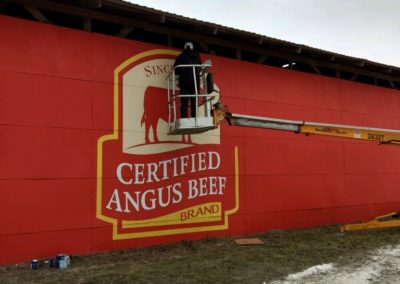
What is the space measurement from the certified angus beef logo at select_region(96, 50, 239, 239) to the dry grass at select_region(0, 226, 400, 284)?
1.90 ft

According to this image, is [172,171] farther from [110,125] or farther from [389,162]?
[389,162]

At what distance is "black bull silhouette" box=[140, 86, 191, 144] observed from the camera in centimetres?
880

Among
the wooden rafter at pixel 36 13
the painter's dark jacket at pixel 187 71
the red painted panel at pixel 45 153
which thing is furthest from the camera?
the painter's dark jacket at pixel 187 71

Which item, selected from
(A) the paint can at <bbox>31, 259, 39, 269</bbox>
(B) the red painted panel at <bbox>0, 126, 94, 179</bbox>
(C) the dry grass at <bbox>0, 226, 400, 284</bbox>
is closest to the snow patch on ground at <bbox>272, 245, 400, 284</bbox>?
(C) the dry grass at <bbox>0, 226, 400, 284</bbox>

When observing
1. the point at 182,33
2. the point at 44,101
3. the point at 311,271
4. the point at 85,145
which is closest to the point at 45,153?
the point at 85,145

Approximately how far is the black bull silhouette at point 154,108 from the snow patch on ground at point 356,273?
4102mm

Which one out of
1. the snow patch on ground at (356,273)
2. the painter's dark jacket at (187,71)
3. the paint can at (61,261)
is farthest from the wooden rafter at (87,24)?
the snow patch on ground at (356,273)

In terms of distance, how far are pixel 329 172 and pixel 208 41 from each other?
528 centimetres

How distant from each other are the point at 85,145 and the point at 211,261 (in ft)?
10.8

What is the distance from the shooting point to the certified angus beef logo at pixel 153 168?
8305 millimetres

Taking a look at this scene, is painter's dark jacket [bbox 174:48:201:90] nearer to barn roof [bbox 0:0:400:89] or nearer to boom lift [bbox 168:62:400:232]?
boom lift [bbox 168:62:400:232]

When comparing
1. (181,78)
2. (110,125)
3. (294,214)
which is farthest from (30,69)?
(294,214)

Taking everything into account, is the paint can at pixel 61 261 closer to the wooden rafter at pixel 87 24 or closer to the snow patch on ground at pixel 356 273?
the snow patch on ground at pixel 356 273

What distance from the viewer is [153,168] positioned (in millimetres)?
8773
